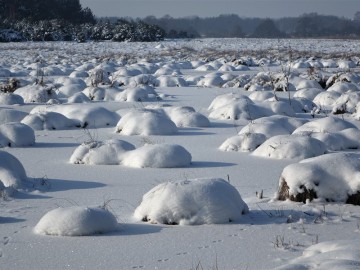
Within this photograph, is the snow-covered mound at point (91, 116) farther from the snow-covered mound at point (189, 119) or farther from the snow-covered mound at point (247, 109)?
the snow-covered mound at point (247, 109)

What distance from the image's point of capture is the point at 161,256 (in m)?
3.08

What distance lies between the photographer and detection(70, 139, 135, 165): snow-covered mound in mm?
5574

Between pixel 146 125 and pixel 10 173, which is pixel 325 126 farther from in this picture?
pixel 10 173

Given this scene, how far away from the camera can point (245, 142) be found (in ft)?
20.3

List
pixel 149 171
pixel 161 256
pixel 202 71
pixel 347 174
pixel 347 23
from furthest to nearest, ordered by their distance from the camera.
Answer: pixel 347 23 < pixel 202 71 < pixel 149 171 < pixel 347 174 < pixel 161 256

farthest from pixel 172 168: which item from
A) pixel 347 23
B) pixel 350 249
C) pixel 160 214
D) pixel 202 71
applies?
pixel 347 23

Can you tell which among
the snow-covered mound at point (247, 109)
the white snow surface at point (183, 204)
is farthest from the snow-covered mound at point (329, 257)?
the snow-covered mound at point (247, 109)

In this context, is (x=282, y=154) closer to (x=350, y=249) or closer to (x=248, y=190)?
(x=248, y=190)

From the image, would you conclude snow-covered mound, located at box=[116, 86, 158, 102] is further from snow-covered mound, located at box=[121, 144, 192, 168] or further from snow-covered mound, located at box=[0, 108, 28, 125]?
Answer: snow-covered mound, located at box=[121, 144, 192, 168]

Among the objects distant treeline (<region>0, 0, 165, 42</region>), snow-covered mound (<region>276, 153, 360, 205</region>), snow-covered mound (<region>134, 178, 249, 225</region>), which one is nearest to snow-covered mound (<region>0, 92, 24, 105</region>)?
snow-covered mound (<region>134, 178, 249, 225</region>)

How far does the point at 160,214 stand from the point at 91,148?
2.23 metres

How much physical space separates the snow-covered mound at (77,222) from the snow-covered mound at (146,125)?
12.1 feet

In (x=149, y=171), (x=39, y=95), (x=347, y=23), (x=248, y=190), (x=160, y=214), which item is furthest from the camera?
(x=347, y=23)

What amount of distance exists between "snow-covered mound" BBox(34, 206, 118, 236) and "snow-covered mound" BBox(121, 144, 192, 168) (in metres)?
1.82
